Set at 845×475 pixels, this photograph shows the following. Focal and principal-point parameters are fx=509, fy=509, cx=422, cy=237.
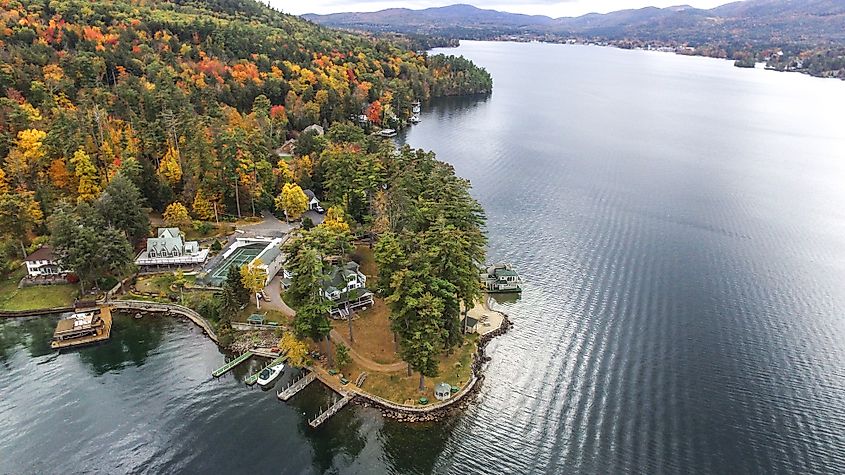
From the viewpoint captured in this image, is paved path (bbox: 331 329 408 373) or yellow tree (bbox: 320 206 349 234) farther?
yellow tree (bbox: 320 206 349 234)

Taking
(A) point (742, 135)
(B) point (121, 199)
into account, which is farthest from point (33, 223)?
(A) point (742, 135)

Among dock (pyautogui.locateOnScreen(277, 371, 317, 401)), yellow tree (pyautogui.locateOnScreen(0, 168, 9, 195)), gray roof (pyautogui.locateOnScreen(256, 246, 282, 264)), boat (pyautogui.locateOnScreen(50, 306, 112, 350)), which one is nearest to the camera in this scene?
dock (pyautogui.locateOnScreen(277, 371, 317, 401))

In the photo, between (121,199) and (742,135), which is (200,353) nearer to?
(121,199)

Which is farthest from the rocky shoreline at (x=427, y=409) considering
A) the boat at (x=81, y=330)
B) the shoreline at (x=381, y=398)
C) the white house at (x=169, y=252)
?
the white house at (x=169, y=252)

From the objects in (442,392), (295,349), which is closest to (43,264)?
(295,349)

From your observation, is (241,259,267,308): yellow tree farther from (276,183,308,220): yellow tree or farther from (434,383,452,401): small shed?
(434,383,452,401): small shed

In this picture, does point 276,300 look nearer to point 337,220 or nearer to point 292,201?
point 337,220

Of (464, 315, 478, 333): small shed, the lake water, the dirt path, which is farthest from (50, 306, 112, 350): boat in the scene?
(464, 315, 478, 333): small shed
